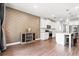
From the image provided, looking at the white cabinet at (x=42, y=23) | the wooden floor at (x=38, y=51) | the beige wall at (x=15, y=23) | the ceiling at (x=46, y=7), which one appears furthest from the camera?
→ the white cabinet at (x=42, y=23)

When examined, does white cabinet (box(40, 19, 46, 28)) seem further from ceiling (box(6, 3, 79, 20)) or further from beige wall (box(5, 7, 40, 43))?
ceiling (box(6, 3, 79, 20))

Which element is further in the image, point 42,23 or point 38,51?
point 42,23

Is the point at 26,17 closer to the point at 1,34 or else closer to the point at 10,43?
the point at 10,43

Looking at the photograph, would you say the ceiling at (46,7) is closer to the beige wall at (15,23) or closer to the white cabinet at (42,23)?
the beige wall at (15,23)

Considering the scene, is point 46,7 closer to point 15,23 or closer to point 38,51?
point 15,23

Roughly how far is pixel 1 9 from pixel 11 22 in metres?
1.58

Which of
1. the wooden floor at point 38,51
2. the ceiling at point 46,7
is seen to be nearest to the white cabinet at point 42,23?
the ceiling at point 46,7

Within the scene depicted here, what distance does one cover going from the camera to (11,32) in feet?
21.0

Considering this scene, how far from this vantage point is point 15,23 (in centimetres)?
677

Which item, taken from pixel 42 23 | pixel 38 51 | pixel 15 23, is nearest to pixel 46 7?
pixel 15 23

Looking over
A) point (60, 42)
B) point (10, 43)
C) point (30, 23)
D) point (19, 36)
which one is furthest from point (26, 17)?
point (60, 42)

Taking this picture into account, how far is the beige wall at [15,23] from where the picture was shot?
6.16 m

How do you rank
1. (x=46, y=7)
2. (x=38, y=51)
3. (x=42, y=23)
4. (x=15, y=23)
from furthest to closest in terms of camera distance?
1. (x=42, y=23)
2. (x=15, y=23)
3. (x=46, y=7)
4. (x=38, y=51)

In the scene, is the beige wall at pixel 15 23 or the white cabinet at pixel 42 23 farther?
the white cabinet at pixel 42 23
